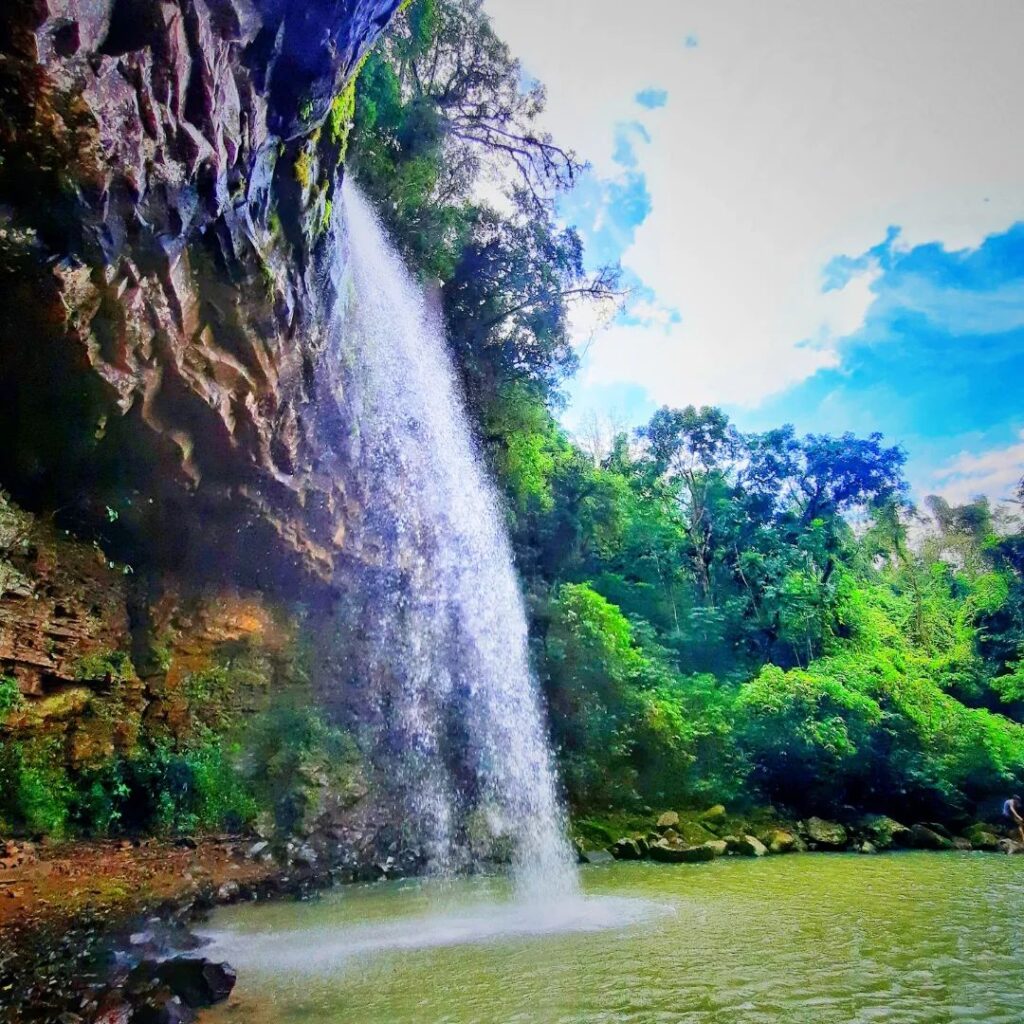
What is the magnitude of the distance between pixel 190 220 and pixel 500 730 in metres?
10.7

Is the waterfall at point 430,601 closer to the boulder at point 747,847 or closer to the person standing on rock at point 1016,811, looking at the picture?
the boulder at point 747,847

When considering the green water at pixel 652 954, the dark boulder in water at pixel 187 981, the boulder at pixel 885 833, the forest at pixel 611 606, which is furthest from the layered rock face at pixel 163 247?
the boulder at pixel 885 833

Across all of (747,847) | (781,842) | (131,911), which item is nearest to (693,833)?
(747,847)

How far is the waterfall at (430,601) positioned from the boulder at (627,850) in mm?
912

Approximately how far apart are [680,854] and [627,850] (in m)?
0.99

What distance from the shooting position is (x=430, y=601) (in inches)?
552

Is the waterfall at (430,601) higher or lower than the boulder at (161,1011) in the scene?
higher

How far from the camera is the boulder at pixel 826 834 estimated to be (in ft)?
40.7

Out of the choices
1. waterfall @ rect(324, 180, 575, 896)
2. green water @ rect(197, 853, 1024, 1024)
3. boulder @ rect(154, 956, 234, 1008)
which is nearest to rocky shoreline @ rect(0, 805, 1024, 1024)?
boulder @ rect(154, 956, 234, 1008)

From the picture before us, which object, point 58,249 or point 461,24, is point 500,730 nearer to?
point 58,249

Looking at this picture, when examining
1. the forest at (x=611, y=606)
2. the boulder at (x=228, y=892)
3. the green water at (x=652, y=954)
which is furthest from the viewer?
the forest at (x=611, y=606)

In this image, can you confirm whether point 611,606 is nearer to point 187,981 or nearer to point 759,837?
point 759,837

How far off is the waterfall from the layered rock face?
258cm

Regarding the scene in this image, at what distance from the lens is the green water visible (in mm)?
4250
